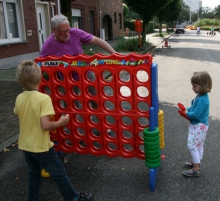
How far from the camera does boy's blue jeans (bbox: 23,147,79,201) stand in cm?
260

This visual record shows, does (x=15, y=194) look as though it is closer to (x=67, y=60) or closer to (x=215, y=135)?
(x=67, y=60)

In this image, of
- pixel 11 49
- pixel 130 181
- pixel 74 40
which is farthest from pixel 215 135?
pixel 11 49

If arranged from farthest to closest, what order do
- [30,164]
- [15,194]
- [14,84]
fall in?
[14,84], [15,194], [30,164]

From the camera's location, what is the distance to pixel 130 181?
3275 mm

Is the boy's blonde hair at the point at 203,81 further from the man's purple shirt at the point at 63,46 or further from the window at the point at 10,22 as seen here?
the window at the point at 10,22

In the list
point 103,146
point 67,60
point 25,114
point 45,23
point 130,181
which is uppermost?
point 45,23

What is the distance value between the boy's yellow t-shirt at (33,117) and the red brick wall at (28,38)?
10864mm

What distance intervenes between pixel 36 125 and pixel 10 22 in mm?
12116

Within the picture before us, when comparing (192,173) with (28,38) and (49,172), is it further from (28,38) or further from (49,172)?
(28,38)

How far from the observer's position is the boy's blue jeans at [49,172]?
8.54 ft

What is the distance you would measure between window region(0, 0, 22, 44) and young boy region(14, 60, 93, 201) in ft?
35.6

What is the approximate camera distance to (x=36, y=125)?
8.25 ft

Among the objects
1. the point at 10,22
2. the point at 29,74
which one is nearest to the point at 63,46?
the point at 29,74

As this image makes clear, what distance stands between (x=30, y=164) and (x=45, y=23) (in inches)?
593
